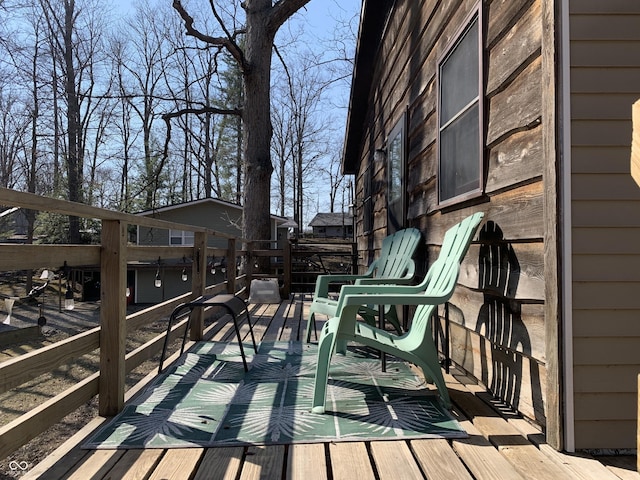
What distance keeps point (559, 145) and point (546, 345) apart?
0.71 metres

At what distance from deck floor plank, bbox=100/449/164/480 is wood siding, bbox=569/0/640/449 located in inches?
Result: 56.8

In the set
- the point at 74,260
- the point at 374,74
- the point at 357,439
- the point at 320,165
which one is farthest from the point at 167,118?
the point at 320,165

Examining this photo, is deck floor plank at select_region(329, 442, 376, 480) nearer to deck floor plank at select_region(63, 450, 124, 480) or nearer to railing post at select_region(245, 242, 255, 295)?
deck floor plank at select_region(63, 450, 124, 480)

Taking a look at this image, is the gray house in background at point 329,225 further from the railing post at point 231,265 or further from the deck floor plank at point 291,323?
the railing post at point 231,265

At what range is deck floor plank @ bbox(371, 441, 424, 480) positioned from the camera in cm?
142

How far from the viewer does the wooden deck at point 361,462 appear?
4.66ft

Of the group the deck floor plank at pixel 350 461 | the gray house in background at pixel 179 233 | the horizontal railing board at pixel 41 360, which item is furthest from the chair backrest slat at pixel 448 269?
the gray house in background at pixel 179 233

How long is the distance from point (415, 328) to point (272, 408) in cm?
78

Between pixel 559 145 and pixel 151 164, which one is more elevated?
pixel 151 164

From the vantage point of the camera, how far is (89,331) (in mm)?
1952

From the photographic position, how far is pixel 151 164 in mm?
19438

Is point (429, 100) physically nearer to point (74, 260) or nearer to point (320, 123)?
point (74, 260)

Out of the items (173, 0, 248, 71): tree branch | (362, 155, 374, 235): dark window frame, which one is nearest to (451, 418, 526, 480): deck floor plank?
(362, 155, 374, 235): dark window frame

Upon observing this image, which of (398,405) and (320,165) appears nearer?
(398,405)
